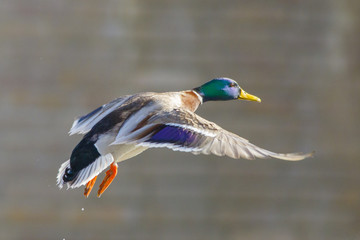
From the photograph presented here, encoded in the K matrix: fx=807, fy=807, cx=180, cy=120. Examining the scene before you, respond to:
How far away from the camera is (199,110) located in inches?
179

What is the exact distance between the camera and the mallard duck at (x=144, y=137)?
102 inches

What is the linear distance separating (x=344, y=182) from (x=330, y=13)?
1.00m

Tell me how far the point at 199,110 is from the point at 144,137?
1950 mm

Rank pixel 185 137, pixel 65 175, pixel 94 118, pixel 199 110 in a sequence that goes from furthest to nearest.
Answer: pixel 199 110, pixel 94 118, pixel 65 175, pixel 185 137

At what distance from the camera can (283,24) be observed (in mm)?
4723

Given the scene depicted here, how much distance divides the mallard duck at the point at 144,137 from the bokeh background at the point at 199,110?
5.62 feet

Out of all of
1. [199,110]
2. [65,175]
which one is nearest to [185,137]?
[65,175]

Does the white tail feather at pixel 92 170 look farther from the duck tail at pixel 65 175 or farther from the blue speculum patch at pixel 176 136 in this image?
the blue speculum patch at pixel 176 136

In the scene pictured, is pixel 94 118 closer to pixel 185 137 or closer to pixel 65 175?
pixel 65 175

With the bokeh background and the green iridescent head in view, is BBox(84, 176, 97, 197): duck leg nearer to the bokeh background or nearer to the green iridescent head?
the green iridescent head

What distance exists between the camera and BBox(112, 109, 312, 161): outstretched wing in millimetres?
2570

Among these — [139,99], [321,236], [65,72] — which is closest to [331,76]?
→ [321,236]

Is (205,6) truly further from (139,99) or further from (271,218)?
(139,99)

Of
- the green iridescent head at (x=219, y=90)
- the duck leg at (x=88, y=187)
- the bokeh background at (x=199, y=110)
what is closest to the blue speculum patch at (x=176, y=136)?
the duck leg at (x=88, y=187)
